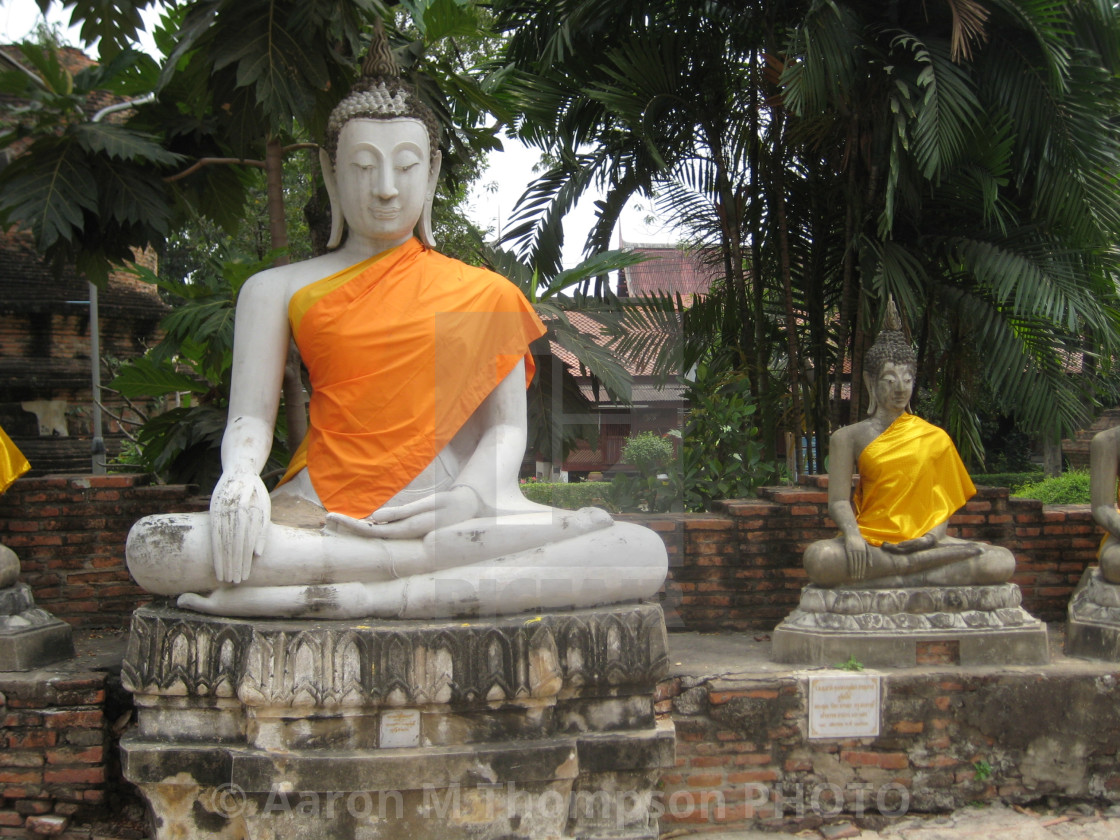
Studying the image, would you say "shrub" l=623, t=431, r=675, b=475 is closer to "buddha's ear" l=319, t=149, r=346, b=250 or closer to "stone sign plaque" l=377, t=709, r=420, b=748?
"buddha's ear" l=319, t=149, r=346, b=250

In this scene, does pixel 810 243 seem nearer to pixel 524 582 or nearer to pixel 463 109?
pixel 463 109

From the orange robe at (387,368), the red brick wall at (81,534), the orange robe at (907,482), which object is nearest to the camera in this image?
the orange robe at (387,368)

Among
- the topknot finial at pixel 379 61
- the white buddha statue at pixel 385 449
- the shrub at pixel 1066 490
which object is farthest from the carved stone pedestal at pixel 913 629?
the shrub at pixel 1066 490

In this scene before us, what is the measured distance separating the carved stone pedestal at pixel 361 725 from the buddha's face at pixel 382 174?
5.10 ft

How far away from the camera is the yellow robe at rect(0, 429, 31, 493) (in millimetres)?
4512

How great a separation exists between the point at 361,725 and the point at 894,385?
2796mm

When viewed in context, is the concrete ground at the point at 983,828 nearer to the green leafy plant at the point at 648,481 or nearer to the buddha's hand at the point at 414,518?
the buddha's hand at the point at 414,518

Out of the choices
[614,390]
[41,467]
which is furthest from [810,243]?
[41,467]

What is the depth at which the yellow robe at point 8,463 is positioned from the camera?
4.51 meters

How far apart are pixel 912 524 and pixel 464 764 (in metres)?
2.33

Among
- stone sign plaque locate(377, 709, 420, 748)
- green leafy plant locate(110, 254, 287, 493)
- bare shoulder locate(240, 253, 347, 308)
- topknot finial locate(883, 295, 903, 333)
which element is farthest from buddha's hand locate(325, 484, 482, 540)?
topknot finial locate(883, 295, 903, 333)

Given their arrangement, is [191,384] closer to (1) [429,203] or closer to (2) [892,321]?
(1) [429,203]

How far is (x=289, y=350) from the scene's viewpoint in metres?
5.12

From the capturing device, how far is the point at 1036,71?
5.61m
